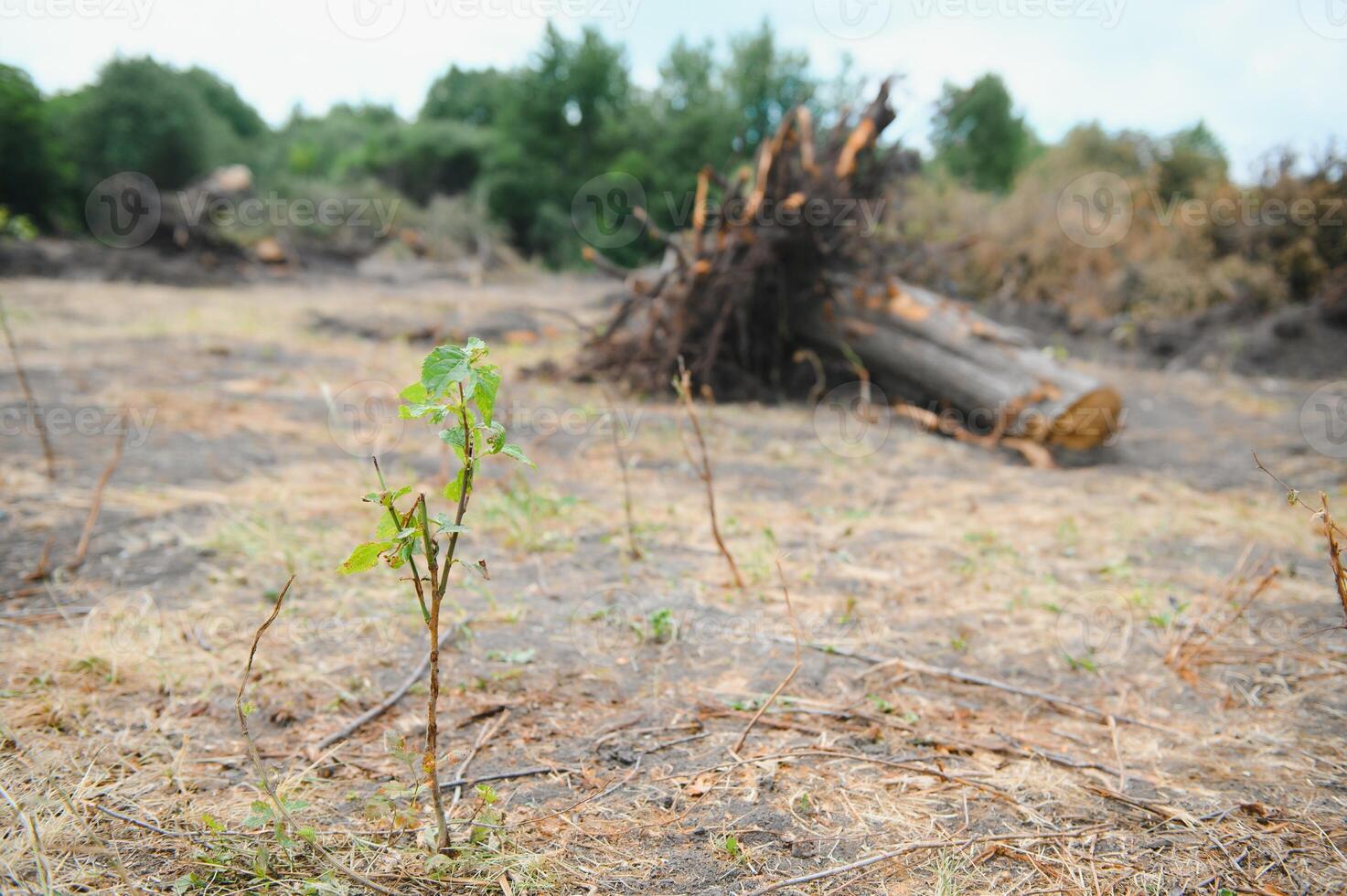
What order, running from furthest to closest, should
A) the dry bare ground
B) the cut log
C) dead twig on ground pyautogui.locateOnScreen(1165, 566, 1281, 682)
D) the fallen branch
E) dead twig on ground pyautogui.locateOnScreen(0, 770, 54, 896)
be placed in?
the cut log
dead twig on ground pyautogui.locateOnScreen(1165, 566, 1281, 682)
the fallen branch
the dry bare ground
dead twig on ground pyautogui.locateOnScreen(0, 770, 54, 896)

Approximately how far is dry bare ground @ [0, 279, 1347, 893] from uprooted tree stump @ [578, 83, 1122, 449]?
129 centimetres

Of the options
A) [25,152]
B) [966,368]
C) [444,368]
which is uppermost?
[25,152]

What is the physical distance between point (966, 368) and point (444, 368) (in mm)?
4622

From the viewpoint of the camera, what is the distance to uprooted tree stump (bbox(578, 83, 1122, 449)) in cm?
539

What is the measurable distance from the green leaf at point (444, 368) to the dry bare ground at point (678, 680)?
66 cm

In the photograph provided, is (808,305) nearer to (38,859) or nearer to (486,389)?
(486,389)

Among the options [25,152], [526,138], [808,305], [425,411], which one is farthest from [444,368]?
[526,138]

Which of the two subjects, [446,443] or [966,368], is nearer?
[446,443]

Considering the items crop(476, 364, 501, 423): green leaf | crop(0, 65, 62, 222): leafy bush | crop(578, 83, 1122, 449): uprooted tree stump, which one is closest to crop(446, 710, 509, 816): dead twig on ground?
crop(476, 364, 501, 423): green leaf

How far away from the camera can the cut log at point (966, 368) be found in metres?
4.81

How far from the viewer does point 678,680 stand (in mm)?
2100

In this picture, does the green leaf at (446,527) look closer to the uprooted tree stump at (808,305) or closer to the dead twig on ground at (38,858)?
the dead twig on ground at (38,858)

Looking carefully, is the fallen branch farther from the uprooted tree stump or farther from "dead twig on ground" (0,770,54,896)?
the uprooted tree stump

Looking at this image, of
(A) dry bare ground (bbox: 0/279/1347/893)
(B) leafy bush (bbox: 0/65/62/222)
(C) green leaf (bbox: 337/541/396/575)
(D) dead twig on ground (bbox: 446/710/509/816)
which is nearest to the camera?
(C) green leaf (bbox: 337/541/396/575)
